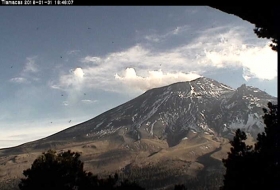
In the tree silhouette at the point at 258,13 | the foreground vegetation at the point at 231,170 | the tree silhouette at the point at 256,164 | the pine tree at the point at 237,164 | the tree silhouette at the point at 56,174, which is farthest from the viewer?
the tree silhouette at the point at 56,174

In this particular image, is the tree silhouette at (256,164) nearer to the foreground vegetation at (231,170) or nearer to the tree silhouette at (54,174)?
the foreground vegetation at (231,170)

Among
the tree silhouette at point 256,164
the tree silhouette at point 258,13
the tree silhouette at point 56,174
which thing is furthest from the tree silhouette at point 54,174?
the tree silhouette at point 258,13

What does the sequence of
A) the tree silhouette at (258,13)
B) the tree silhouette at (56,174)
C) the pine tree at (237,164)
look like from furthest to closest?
the tree silhouette at (56,174) < the pine tree at (237,164) < the tree silhouette at (258,13)

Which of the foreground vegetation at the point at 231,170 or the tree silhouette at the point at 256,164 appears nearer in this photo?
the tree silhouette at the point at 256,164

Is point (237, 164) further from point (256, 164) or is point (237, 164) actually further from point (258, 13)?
point (258, 13)

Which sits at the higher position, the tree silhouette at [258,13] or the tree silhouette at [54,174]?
the tree silhouette at [258,13]

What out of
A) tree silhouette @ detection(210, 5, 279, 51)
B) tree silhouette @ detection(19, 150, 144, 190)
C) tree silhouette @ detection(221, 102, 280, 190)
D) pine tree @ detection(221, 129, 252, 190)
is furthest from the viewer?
tree silhouette @ detection(19, 150, 144, 190)

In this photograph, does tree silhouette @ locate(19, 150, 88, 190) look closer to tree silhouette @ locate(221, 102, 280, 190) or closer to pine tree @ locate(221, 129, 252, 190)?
pine tree @ locate(221, 129, 252, 190)

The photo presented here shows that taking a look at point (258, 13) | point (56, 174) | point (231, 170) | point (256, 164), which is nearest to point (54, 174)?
point (56, 174)

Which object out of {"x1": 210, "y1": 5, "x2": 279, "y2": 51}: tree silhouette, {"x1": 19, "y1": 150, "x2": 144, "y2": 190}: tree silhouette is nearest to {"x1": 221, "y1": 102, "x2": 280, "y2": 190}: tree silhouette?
{"x1": 19, "y1": 150, "x2": 144, "y2": 190}: tree silhouette

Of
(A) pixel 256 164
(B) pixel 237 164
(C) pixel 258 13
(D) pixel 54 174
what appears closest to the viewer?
(C) pixel 258 13

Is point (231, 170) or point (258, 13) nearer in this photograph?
point (258, 13)
